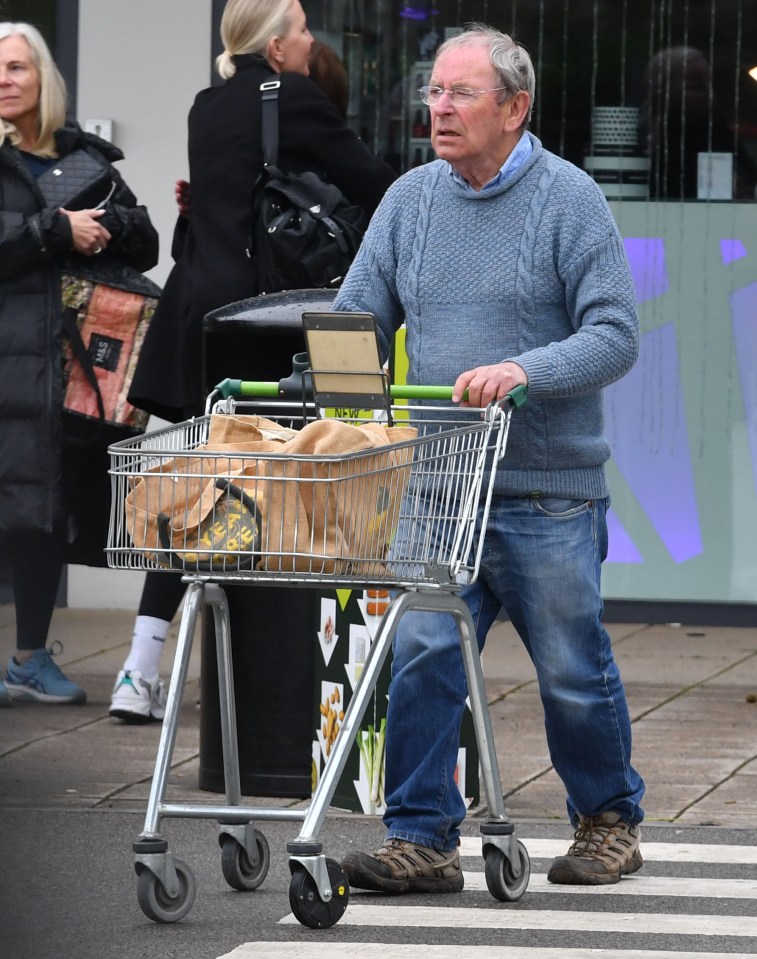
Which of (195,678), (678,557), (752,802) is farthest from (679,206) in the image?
(752,802)

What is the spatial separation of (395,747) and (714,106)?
17.7 ft

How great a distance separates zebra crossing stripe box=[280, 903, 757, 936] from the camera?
4781mm

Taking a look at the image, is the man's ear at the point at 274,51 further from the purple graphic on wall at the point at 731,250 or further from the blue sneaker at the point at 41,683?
the purple graphic on wall at the point at 731,250

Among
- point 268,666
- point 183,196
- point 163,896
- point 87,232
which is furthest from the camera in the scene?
point 183,196

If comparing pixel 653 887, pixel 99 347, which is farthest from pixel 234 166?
pixel 653 887

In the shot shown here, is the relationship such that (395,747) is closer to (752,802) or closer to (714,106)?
(752,802)

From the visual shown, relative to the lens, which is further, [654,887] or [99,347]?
[99,347]

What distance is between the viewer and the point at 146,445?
464 cm

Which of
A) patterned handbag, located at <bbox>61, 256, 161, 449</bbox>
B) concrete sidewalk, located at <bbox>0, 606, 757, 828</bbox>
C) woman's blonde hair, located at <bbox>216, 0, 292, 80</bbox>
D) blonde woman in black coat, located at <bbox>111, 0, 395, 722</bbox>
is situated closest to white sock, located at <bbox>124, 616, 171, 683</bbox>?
blonde woman in black coat, located at <bbox>111, 0, 395, 722</bbox>

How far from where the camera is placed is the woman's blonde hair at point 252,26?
6.85 meters

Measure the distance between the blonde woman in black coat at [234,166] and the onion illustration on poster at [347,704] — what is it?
1.19 meters

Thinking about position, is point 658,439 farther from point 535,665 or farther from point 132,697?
point 535,665

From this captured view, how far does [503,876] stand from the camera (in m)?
4.98

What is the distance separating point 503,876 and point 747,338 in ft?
17.2
